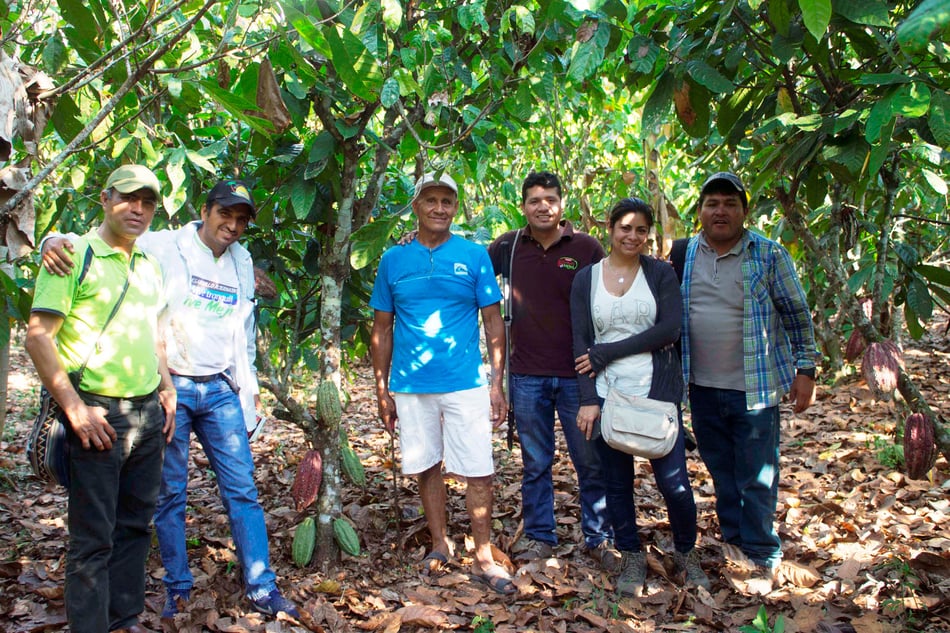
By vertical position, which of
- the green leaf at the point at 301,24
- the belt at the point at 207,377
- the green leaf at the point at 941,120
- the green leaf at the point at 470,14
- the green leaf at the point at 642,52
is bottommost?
the belt at the point at 207,377

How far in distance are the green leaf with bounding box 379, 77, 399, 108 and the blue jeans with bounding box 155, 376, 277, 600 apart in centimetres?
130

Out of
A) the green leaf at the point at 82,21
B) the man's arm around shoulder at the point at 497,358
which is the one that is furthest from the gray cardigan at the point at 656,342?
the green leaf at the point at 82,21

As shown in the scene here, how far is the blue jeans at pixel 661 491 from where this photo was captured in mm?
3041

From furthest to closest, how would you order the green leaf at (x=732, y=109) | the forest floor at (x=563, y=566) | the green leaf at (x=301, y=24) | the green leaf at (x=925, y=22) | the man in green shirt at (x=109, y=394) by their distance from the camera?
the green leaf at (x=732, y=109), the forest floor at (x=563, y=566), the man in green shirt at (x=109, y=394), the green leaf at (x=301, y=24), the green leaf at (x=925, y=22)

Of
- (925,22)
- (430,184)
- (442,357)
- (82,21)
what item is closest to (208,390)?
(442,357)

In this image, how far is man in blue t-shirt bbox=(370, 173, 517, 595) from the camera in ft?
10.8

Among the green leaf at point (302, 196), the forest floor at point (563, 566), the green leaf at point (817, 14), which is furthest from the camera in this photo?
the green leaf at point (302, 196)

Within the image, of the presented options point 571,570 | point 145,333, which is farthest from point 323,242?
point 571,570

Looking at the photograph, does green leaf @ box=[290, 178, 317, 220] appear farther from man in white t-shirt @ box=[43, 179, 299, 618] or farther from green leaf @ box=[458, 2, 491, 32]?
green leaf @ box=[458, 2, 491, 32]

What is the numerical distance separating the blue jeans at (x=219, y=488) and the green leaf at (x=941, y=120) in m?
2.47

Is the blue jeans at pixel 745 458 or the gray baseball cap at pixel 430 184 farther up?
the gray baseball cap at pixel 430 184

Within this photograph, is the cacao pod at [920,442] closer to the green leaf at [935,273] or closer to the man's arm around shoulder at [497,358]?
the green leaf at [935,273]

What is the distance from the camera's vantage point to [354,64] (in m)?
2.39


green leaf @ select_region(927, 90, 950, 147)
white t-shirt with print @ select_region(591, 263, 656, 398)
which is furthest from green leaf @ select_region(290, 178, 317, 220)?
green leaf @ select_region(927, 90, 950, 147)
